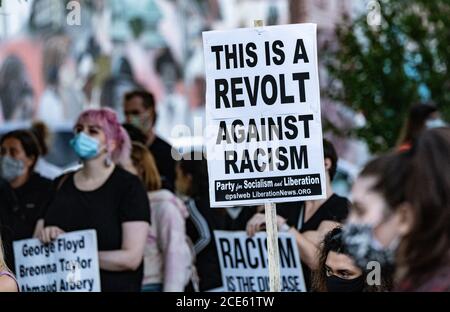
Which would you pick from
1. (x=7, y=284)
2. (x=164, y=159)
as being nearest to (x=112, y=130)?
(x=164, y=159)

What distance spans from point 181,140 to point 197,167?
193 centimetres

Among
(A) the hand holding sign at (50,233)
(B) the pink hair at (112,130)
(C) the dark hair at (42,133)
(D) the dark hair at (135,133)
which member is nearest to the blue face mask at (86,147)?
(B) the pink hair at (112,130)

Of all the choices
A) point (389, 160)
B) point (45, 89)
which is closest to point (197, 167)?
point (389, 160)

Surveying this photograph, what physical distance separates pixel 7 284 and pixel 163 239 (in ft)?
9.84

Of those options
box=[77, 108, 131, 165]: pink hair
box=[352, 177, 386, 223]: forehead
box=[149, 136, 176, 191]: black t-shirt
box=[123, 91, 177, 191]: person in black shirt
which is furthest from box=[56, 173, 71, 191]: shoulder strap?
box=[352, 177, 386, 223]: forehead

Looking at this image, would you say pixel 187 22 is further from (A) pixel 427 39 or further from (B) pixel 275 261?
(B) pixel 275 261

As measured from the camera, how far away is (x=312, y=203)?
716 cm

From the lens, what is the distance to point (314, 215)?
23.3ft

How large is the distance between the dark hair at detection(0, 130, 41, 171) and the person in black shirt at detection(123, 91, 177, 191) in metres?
0.69

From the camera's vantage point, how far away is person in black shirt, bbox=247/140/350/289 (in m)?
6.95

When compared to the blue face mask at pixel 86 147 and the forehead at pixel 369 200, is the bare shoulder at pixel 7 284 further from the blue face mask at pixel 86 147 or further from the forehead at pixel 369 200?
the blue face mask at pixel 86 147

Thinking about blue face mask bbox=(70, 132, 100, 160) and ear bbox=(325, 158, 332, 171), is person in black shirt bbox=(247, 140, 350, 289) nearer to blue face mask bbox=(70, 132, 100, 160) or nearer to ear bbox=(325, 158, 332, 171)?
ear bbox=(325, 158, 332, 171)

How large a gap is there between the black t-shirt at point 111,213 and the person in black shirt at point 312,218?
0.80 meters

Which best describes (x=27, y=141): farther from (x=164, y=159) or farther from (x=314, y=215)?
(x=314, y=215)
